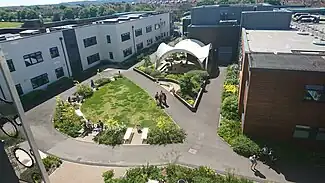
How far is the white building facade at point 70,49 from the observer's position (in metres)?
30.2

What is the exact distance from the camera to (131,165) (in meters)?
18.2

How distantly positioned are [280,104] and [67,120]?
1958cm

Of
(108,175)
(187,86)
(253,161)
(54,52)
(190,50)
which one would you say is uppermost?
(54,52)

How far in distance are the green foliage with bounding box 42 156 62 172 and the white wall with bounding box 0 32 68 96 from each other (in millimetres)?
16009

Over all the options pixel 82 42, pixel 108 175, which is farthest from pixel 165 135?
pixel 82 42

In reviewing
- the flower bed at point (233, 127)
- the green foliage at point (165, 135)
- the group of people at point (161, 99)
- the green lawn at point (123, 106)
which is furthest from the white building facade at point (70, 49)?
the flower bed at point (233, 127)

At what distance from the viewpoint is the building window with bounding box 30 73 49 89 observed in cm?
3226

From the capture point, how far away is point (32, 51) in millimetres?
31641

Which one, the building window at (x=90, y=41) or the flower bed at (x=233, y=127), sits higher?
the building window at (x=90, y=41)

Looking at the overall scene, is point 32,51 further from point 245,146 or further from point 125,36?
point 245,146

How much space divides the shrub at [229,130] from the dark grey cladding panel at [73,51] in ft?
87.6

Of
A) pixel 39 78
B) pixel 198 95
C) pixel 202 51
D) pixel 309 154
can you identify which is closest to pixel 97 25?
pixel 39 78

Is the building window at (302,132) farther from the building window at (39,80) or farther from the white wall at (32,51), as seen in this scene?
the building window at (39,80)

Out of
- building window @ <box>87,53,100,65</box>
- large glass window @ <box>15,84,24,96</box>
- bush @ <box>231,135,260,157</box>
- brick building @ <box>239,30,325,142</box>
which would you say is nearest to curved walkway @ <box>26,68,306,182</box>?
bush @ <box>231,135,260,157</box>
